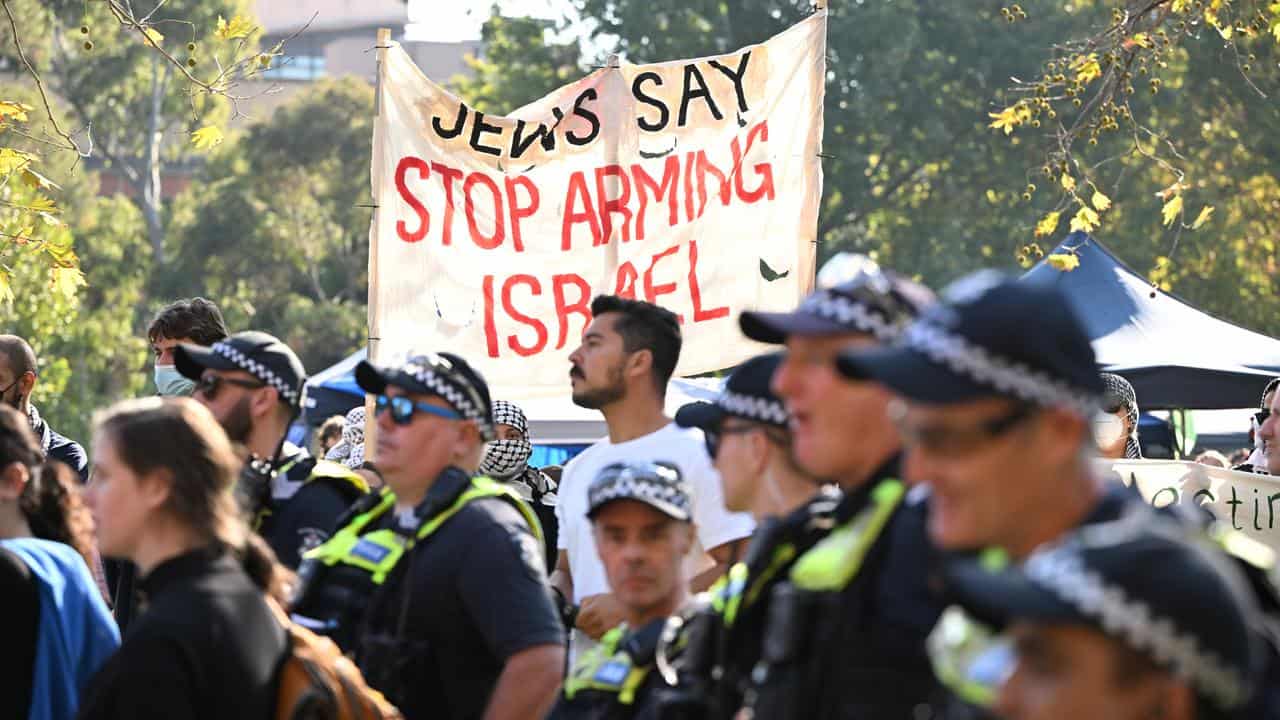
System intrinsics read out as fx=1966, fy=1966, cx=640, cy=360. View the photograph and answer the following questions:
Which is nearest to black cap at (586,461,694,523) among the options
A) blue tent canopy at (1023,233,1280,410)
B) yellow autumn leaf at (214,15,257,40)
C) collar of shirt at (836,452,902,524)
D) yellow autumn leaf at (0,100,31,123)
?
collar of shirt at (836,452,902,524)

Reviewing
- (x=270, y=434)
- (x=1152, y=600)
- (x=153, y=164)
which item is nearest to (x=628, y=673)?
(x=270, y=434)

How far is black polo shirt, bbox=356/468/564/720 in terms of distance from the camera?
449cm

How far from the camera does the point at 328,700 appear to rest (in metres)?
3.87

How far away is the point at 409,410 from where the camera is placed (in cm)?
500

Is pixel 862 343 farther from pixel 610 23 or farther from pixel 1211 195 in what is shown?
pixel 610 23

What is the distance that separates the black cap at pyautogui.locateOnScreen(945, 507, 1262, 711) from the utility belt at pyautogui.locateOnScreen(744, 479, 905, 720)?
0.83m

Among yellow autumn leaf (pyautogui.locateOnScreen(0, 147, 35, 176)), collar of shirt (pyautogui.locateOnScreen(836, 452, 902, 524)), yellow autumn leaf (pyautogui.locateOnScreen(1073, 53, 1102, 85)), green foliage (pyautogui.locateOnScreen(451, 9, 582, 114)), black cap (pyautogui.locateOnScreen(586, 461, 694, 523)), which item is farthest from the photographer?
green foliage (pyautogui.locateOnScreen(451, 9, 582, 114))

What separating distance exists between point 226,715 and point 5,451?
4.75 feet

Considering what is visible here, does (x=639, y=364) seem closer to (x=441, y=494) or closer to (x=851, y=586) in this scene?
(x=441, y=494)

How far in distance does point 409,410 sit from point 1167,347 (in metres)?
8.22

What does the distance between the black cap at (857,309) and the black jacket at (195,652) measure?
3.77 feet

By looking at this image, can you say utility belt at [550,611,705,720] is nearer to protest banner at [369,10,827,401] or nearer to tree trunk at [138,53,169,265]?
protest banner at [369,10,827,401]

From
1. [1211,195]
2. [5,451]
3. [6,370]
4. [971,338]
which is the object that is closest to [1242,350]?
[6,370]

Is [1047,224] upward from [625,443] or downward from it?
upward
